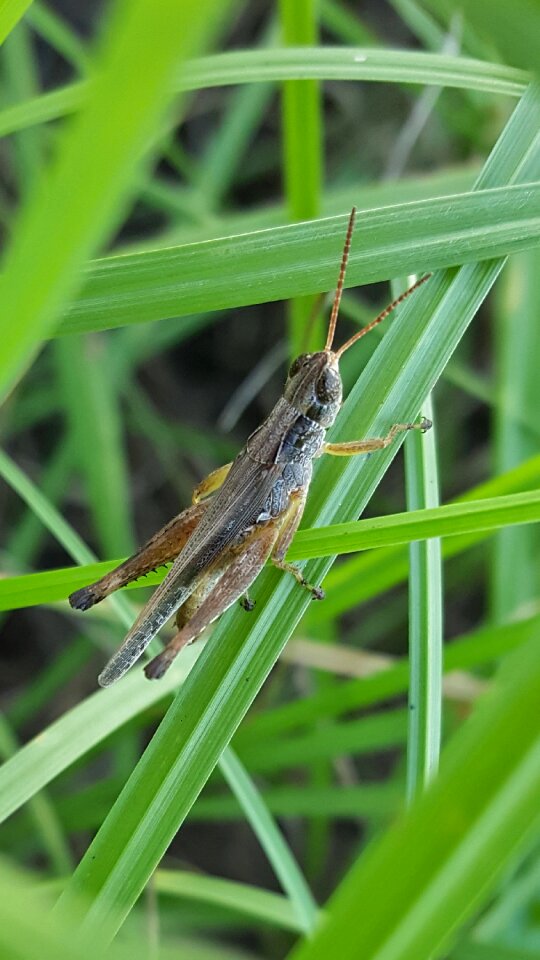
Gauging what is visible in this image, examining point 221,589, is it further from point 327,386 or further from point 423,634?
point 327,386

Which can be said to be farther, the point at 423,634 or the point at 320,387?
the point at 320,387

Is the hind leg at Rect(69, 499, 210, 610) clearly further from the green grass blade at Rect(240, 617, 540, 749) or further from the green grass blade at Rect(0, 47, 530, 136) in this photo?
the green grass blade at Rect(0, 47, 530, 136)

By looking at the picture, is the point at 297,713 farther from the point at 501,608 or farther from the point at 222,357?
the point at 222,357

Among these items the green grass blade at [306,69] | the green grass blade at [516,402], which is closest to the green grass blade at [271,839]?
the green grass blade at [516,402]

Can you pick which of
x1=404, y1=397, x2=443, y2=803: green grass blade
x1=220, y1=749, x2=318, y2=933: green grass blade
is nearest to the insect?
x1=404, y1=397, x2=443, y2=803: green grass blade

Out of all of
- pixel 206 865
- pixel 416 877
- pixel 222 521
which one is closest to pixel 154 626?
pixel 222 521

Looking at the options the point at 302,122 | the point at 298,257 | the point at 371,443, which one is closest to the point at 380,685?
the point at 371,443
